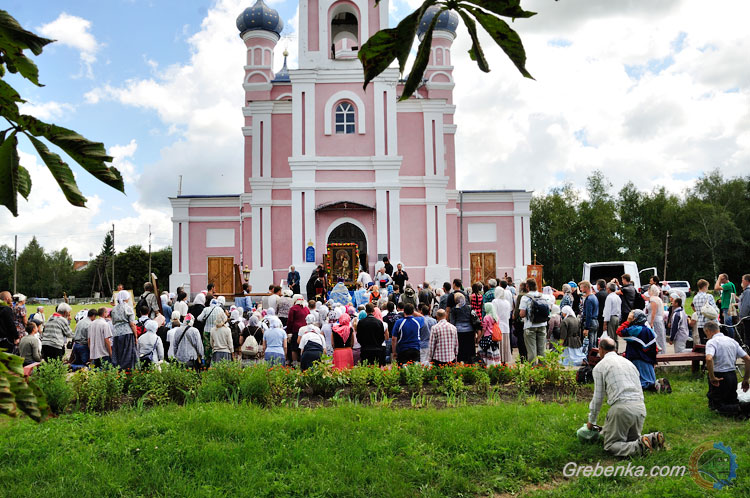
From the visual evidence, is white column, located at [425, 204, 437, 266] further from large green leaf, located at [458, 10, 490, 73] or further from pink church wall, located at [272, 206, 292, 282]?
large green leaf, located at [458, 10, 490, 73]

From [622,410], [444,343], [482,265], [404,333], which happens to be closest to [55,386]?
[404,333]

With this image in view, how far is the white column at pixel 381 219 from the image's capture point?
21.9 metres

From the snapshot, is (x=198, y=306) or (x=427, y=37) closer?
(x=427, y=37)

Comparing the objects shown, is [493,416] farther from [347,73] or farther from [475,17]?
[347,73]

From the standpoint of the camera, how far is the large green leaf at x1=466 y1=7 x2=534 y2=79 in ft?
4.27

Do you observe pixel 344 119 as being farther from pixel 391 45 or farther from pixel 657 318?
pixel 391 45

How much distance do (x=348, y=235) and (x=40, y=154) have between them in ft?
70.1

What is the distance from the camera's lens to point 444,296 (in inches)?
462

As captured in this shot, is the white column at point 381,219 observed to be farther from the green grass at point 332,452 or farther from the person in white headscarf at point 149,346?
the green grass at point 332,452

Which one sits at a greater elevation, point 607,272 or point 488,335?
point 607,272

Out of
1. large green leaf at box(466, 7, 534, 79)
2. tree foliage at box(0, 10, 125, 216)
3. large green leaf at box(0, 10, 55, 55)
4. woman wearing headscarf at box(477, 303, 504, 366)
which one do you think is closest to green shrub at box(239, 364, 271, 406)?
woman wearing headscarf at box(477, 303, 504, 366)

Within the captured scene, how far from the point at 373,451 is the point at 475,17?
5.18 metres

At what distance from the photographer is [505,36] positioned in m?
1.31

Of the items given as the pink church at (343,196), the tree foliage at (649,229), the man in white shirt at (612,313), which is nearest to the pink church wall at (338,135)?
the pink church at (343,196)
